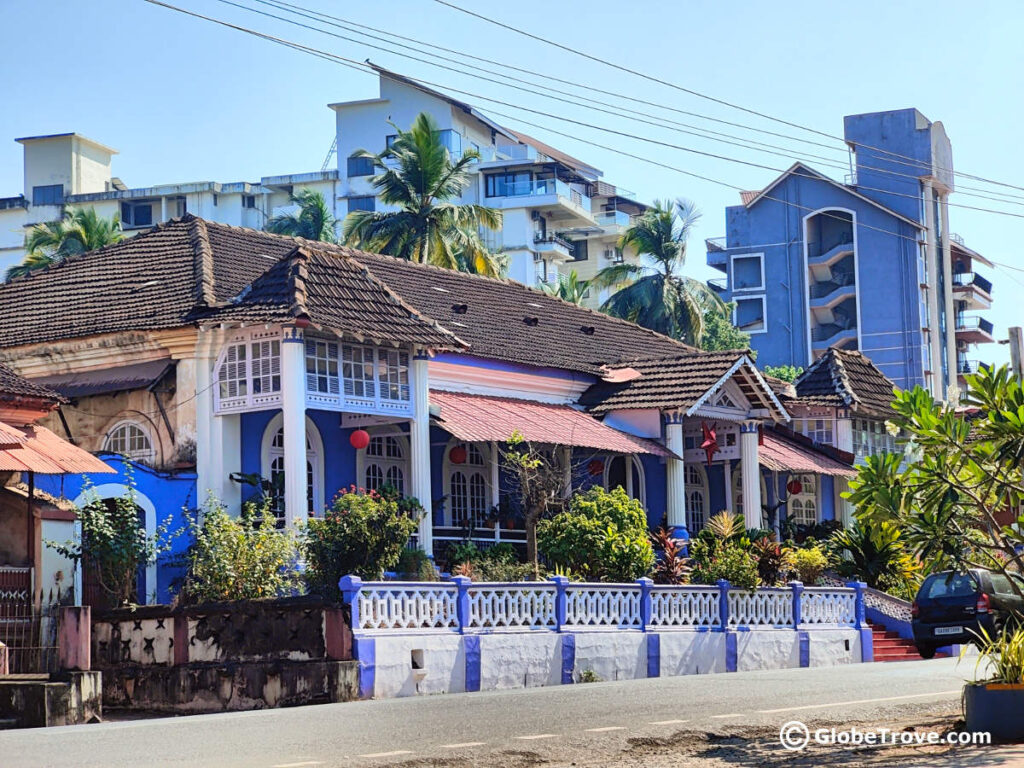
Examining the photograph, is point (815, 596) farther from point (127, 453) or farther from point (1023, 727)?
point (1023, 727)

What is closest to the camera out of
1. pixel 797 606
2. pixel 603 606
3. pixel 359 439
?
pixel 603 606

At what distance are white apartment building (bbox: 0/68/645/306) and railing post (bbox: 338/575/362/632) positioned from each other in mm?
56776

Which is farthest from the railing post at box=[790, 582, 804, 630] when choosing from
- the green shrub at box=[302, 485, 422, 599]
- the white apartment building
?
the white apartment building

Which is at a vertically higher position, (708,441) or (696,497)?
(708,441)

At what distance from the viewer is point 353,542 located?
20891mm

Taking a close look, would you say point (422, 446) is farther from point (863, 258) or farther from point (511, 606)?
point (863, 258)

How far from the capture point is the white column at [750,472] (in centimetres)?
3253

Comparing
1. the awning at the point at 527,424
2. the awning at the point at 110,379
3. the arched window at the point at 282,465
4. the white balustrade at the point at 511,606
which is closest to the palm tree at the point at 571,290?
the awning at the point at 527,424

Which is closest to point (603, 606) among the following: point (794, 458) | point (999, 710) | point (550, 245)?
point (999, 710)

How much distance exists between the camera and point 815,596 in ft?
88.5

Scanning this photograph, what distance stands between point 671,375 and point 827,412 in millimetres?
6931

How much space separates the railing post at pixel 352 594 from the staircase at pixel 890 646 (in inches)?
469

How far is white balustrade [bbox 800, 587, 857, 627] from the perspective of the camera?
87.8 feet

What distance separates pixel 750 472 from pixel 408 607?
46.8 ft
